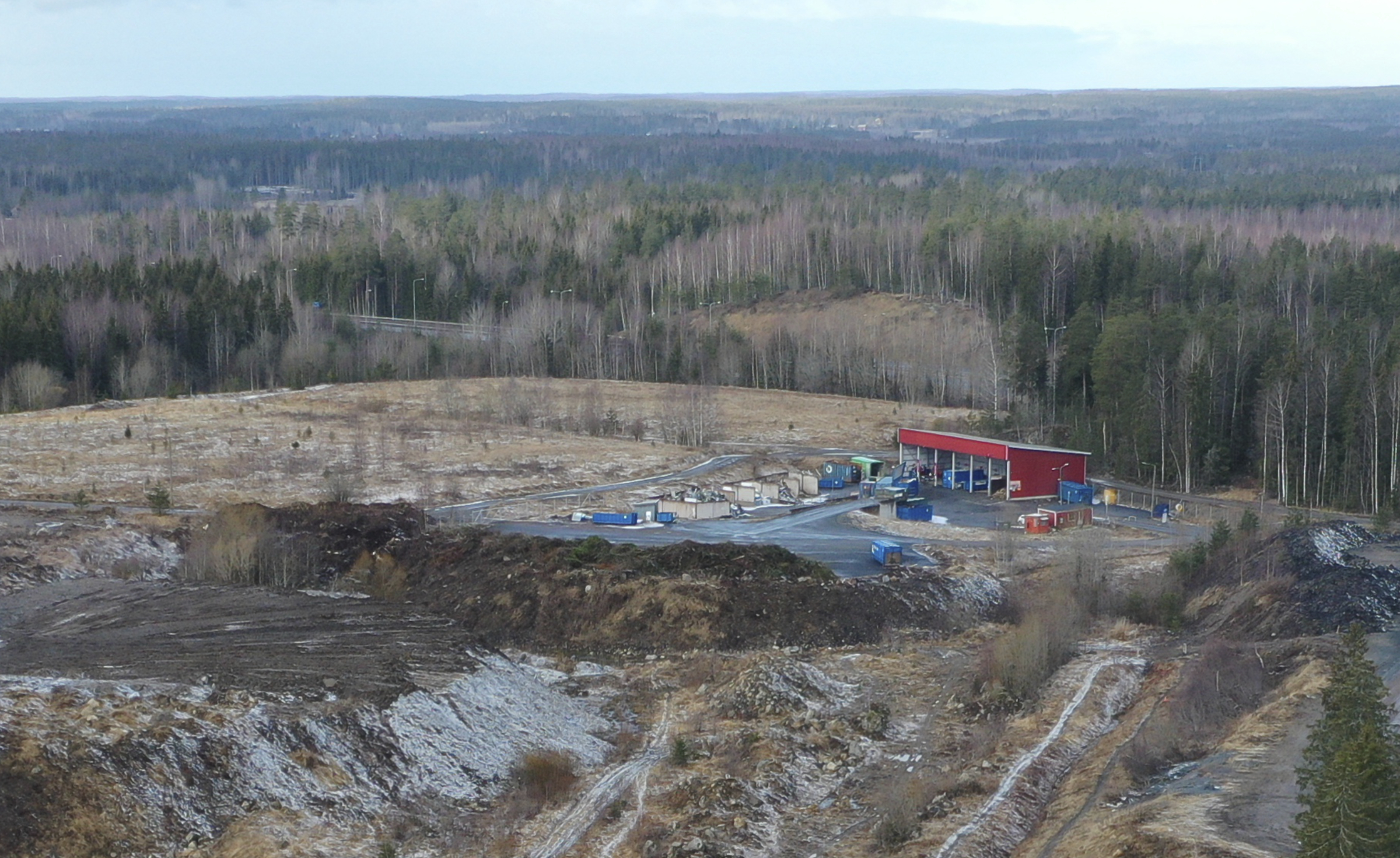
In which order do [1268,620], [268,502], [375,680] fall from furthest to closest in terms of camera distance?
[268,502], [1268,620], [375,680]

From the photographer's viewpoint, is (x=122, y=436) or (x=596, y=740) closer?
(x=596, y=740)

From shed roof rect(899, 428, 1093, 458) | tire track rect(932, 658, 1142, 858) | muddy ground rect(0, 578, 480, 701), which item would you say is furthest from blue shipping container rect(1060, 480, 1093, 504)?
muddy ground rect(0, 578, 480, 701)

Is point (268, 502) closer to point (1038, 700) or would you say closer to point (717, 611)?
point (717, 611)

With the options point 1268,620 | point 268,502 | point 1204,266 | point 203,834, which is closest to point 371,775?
point 203,834

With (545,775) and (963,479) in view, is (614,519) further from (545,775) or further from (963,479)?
(545,775)

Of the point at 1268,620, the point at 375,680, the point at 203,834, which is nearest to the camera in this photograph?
the point at 203,834

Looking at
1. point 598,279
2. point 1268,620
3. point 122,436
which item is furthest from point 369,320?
point 1268,620

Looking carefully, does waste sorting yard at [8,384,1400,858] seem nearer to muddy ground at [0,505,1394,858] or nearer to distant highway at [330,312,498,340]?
muddy ground at [0,505,1394,858]

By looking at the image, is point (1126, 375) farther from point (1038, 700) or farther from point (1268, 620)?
point (1038, 700)
